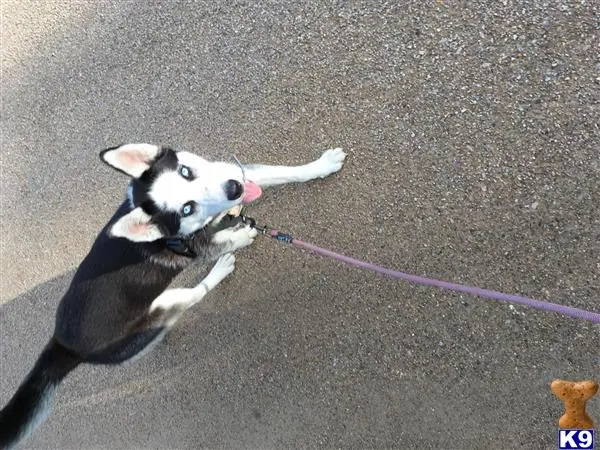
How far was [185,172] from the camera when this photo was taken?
236cm

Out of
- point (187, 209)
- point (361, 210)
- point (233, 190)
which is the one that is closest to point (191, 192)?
point (187, 209)

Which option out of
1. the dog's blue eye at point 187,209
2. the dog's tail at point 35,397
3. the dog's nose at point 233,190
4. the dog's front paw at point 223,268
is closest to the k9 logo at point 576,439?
the dog's nose at point 233,190

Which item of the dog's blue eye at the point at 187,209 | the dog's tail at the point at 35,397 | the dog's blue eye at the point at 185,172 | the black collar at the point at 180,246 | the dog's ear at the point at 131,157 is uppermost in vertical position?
the dog's ear at the point at 131,157

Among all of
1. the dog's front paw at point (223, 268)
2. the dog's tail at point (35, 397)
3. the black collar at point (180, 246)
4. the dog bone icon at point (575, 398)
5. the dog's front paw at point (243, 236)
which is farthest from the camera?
the dog's front paw at point (223, 268)

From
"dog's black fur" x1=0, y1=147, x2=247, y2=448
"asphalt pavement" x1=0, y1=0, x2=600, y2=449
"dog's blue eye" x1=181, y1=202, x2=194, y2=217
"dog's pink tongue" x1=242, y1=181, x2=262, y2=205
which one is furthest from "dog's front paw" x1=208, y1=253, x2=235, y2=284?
"dog's blue eye" x1=181, y1=202, x2=194, y2=217

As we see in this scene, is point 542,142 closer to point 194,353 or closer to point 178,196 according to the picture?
point 178,196

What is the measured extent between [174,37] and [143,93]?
1.60ft

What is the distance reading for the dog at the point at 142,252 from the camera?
2312 mm

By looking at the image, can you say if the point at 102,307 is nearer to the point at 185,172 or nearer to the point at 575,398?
the point at 185,172

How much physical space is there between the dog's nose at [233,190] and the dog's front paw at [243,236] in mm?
603

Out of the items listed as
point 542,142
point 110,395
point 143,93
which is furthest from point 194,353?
point 542,142

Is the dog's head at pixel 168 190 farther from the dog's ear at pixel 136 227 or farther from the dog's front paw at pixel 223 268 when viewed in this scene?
the dog's front paw at pixel 223 268

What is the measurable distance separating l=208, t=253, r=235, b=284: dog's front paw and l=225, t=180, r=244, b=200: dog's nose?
888 millimetres

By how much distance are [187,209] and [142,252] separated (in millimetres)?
489
